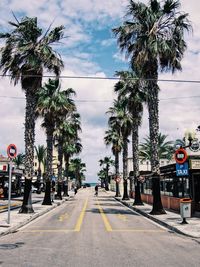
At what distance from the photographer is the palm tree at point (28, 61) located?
23672 mm

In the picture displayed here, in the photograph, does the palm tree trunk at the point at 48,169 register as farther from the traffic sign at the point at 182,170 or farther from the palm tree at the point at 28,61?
the traffic sign at the point at 182,170

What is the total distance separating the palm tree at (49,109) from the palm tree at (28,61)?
8.14 m

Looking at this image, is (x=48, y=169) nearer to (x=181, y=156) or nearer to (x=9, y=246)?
(x=181, y=156)

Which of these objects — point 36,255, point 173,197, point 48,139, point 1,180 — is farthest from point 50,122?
point 36,255

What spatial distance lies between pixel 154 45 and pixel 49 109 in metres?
13.2

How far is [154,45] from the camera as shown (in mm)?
22938

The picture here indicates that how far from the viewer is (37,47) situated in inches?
955

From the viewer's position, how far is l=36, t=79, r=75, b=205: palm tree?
3284cm

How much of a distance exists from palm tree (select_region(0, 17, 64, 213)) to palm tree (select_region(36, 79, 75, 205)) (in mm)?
8143

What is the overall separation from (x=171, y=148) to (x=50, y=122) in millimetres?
53400

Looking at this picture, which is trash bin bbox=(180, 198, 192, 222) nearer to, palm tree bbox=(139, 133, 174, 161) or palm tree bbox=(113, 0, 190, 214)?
palm tree bbox=(113, 0, 190, 214)

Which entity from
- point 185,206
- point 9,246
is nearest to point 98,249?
point 9,246

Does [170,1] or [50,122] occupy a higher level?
[170,1]

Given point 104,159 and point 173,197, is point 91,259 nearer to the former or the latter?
point 173,197
